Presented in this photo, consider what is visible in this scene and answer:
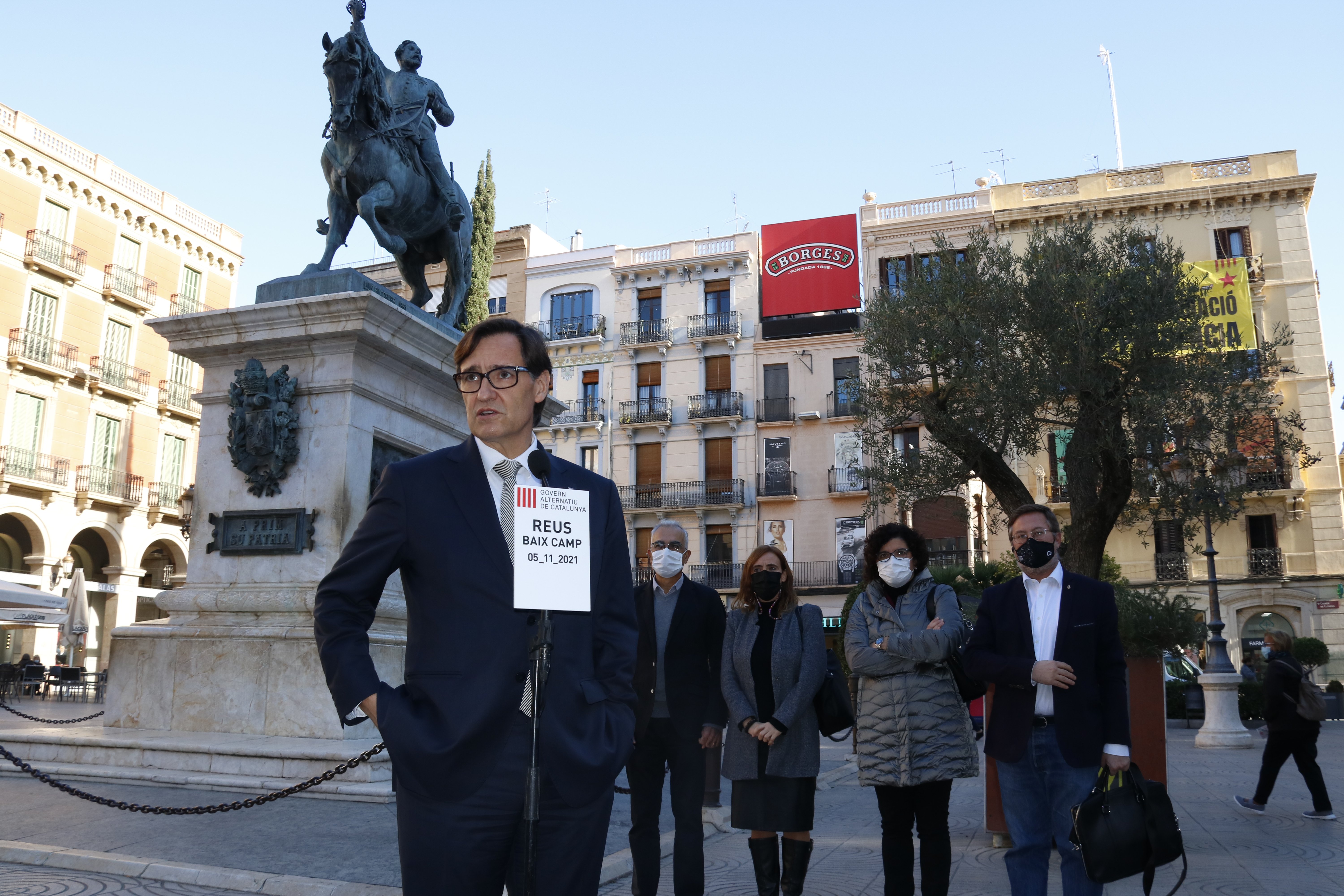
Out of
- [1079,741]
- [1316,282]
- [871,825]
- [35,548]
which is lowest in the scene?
[871,825]

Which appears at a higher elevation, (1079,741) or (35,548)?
(35,548)

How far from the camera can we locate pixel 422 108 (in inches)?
338

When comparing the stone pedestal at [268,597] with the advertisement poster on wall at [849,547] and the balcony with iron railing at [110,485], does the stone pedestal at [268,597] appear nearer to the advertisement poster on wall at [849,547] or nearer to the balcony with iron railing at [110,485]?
the balcony with iron railing at [110,485]

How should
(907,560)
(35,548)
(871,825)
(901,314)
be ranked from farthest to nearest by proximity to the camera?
(35,548) < (901,314) < (871,825) < (907,560)

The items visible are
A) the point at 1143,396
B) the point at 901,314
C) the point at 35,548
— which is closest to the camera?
the point at 1143,396

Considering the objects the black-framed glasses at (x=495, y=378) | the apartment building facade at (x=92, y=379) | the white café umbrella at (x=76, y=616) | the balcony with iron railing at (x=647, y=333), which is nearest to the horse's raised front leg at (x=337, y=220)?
the black-framed glasses at (x=495, y=378)

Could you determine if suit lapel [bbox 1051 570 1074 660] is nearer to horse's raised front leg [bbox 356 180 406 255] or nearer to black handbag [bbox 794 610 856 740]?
black handbag [bbox 794 610 856 740]

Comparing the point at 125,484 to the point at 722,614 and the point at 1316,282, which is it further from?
the point at 1316,282

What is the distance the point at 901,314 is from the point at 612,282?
879 inches

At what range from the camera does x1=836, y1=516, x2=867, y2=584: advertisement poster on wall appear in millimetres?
34219

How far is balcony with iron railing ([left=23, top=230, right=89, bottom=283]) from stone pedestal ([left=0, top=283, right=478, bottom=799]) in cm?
2713

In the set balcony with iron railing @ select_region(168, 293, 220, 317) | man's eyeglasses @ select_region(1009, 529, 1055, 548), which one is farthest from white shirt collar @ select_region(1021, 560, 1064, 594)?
balcony with iron railing @ select_region(168, 293, 220, 317)

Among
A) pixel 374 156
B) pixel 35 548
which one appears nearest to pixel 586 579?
pixel 374 156

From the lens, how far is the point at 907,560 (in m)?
4.95
